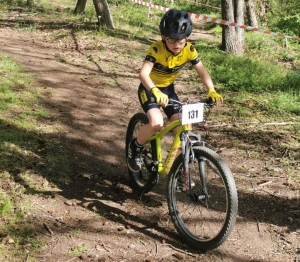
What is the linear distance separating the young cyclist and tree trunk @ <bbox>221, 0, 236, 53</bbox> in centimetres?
678

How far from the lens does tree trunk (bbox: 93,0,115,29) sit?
11812mm

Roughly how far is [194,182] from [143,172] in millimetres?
1232

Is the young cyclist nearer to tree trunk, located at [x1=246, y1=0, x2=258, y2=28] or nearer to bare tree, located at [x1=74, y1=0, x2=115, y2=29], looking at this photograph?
bare tree, located at [x1=74, y1=0, x2=115, y2=29]

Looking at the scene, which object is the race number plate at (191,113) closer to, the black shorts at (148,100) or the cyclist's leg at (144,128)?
the cyclist's leg at (144,128)

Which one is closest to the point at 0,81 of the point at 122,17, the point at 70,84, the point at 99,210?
the point at 70,84

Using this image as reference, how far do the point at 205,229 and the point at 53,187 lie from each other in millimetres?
1863

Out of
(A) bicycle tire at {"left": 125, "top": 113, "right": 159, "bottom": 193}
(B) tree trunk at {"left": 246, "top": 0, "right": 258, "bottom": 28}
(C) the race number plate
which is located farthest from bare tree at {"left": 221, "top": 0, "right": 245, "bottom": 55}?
(C) the race number plate

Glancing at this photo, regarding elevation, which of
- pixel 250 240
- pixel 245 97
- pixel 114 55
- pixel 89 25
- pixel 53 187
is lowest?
pixel 250 240

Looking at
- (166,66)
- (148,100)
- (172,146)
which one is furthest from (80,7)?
(172,146)

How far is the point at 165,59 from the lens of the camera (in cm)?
413

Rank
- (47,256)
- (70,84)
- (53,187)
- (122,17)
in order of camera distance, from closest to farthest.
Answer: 1. (47,256)
2. (53,187)
3. (70,84)
4. (122,17)

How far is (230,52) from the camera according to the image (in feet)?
35.3

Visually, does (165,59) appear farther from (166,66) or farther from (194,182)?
(194,182)

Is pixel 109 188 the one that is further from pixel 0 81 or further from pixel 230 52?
pixel 230 52
